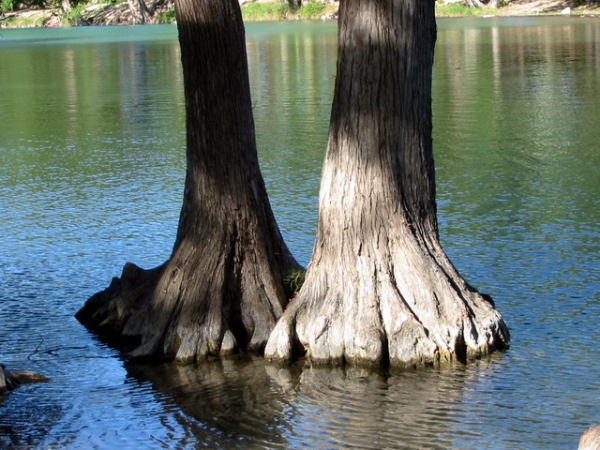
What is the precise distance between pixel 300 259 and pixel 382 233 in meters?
2.76

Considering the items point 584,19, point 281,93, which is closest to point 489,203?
point 281,93

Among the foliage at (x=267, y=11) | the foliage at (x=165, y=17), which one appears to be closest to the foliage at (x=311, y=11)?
the foliage at (x=267, y=11)

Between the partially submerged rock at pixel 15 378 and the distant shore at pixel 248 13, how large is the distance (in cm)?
4844

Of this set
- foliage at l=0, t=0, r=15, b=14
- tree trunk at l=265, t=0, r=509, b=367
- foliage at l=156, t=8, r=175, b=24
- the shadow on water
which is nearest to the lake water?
the shadow on water

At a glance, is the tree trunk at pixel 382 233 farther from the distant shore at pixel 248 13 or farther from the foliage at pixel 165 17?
the foliage at pixel 165 17

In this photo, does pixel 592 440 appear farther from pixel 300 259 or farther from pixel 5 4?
pixel 5 4

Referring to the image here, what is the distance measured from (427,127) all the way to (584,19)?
44.7 metres

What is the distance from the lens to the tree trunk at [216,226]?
7.59 metres

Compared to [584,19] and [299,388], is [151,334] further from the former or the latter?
[584,19]

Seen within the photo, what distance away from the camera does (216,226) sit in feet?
25.3

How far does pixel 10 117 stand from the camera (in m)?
21.8

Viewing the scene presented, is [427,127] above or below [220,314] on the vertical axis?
above

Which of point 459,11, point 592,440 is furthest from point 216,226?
point 459,11

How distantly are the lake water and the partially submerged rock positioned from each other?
0.07 m
